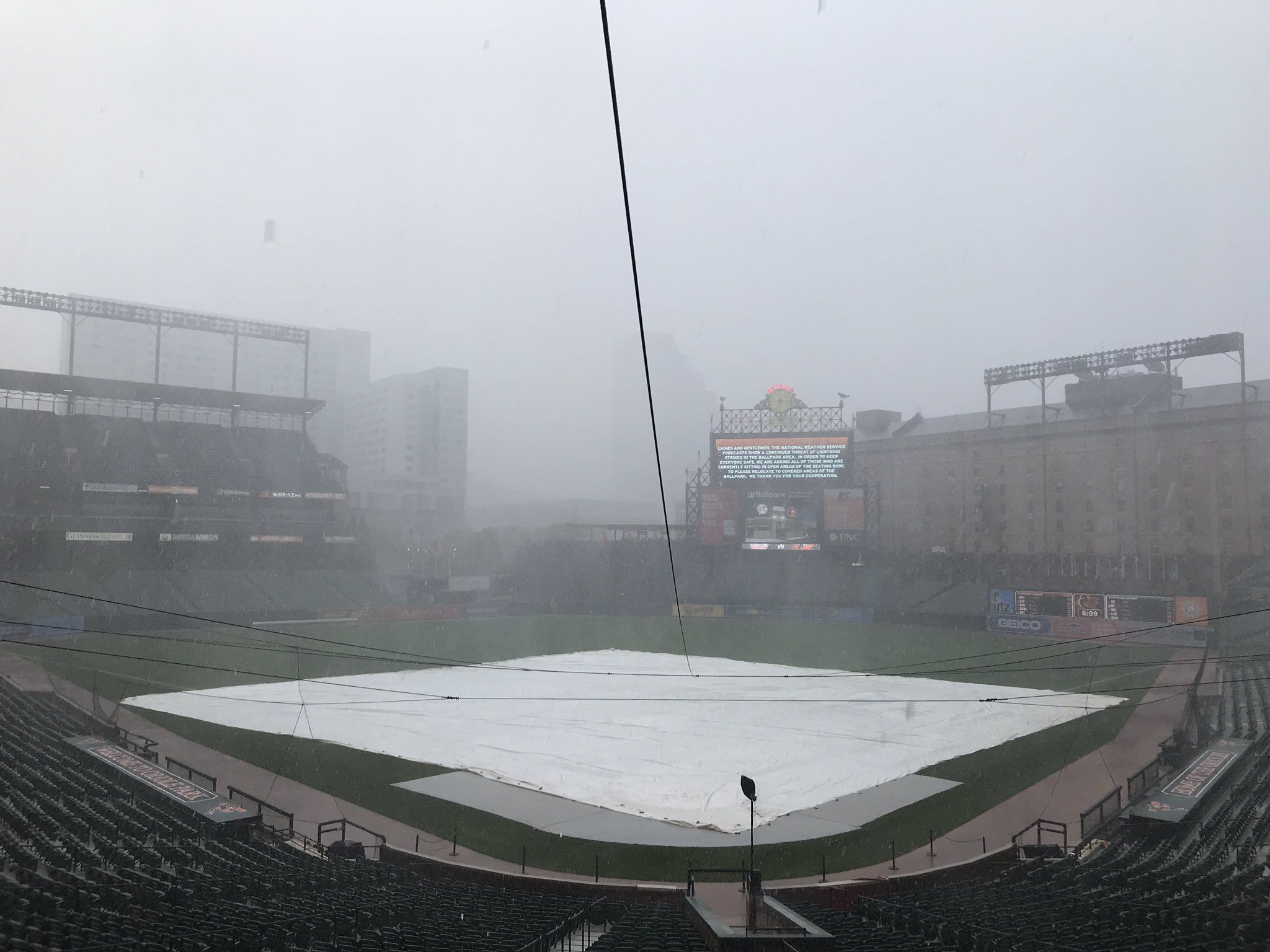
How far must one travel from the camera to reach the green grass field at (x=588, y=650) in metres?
14.5

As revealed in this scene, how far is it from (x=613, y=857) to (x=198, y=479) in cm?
4735

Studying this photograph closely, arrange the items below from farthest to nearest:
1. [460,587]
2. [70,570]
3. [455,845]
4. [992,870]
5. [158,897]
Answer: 1. [460,587]
2. [70,570]
3. [455,845]
4. [992,870]
5. [158,897]

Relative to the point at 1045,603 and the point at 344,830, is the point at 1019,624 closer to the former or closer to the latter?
the point at 1045,603

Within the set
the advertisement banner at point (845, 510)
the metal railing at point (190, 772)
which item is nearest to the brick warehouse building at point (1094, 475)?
the advertisement banner at point (845, 510)

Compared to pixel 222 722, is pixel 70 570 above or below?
above

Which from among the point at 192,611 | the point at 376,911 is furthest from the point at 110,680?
the point at 376,911

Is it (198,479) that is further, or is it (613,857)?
(198,479)

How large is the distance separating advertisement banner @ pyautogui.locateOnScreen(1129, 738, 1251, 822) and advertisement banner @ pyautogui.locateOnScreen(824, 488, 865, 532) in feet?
106

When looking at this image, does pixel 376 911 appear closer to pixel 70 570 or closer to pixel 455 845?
pixel 455 845

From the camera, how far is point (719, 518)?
54281 millimetres

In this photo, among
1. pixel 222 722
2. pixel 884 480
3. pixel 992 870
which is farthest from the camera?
pixel 884 480

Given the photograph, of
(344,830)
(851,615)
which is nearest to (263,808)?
(344,830)

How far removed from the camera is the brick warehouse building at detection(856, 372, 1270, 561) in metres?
50.4

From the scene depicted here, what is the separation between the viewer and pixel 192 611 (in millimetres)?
44906
